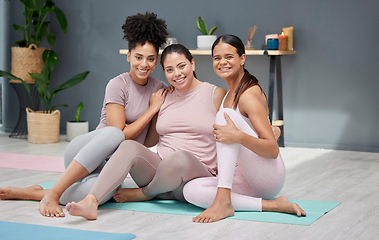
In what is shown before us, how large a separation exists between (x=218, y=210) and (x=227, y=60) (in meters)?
0.63

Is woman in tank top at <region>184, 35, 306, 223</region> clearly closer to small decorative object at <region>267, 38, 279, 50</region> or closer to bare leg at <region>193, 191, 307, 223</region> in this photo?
bare leg at <region>193, 191, 307, 223</region>

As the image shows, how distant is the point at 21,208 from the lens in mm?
2369

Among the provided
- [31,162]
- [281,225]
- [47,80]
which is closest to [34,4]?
[47,80]

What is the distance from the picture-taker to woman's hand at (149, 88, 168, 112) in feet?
8.34

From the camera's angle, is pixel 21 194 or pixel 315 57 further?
pixel 315 57

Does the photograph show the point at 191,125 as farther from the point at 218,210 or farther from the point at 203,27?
the point at 203,27

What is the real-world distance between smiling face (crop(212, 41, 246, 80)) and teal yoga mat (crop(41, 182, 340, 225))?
587 millimetres

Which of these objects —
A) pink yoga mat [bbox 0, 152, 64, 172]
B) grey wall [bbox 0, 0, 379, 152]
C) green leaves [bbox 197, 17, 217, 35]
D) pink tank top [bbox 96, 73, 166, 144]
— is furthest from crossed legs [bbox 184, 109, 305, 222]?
green leaves [bbox 197, 17, 217, 35]

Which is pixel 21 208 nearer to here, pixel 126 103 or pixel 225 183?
pixel 126 103

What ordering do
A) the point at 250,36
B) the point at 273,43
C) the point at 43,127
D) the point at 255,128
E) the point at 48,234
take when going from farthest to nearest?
1. the point at 43,127
2. the point at 250,36
3. the point at 273,43
4. the point at 255,128
5. the point at 48,234

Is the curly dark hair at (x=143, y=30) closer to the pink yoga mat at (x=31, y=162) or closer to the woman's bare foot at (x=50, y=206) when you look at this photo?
the woman's bare foot at (x=50, y=206)

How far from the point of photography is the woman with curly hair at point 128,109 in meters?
2.37

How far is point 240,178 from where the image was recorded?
2369 millimetres

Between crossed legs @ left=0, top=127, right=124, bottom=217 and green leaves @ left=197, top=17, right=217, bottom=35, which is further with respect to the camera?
green leaves @ left=197, top=17, right=217, bottom=35
